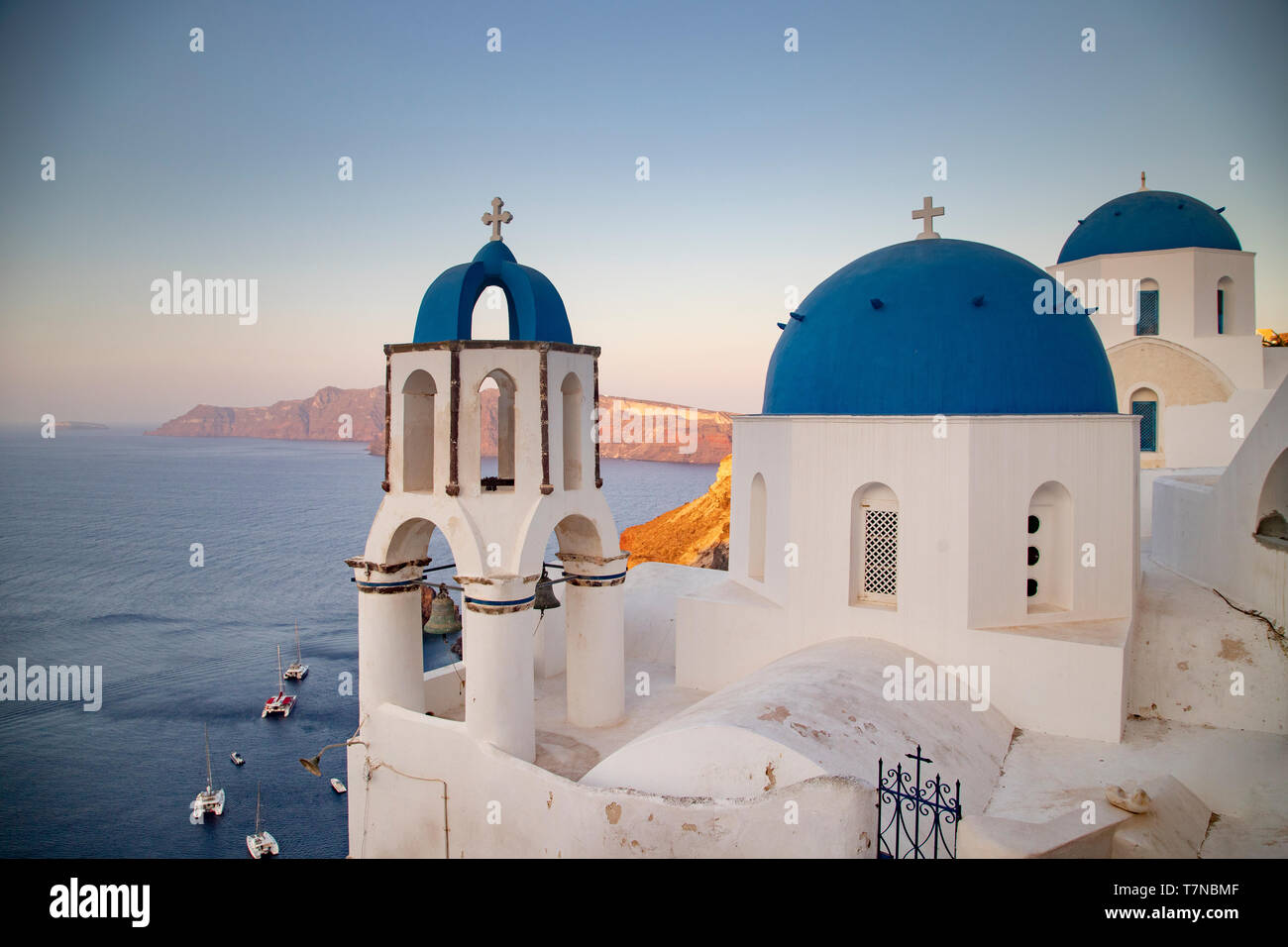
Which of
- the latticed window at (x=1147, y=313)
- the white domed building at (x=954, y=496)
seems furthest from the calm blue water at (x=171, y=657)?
the latticed window at (x=1147, y=313)

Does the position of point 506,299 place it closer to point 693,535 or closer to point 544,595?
point 544,595

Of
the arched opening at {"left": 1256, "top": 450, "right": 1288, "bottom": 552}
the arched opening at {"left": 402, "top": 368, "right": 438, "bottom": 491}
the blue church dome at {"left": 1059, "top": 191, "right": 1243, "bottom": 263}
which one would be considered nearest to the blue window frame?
Result: the blue church dome at {"left": 1059, "top": 191, "right": 1243, "bottom": 263}

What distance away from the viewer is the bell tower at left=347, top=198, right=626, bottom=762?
9289mm

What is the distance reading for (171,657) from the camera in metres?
46.4

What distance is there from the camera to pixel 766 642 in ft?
38.9

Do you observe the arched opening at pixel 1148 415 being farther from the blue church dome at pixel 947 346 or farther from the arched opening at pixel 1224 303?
the blue church dome at pixel 947 346

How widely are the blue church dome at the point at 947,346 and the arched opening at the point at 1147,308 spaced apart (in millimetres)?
11349

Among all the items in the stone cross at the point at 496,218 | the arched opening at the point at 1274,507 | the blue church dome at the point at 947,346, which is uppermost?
the stone cross at the point at 496,218

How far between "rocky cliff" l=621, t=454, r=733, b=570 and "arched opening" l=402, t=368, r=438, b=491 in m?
31.2

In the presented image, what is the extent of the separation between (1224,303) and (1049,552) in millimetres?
14533

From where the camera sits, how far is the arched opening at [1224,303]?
21.0 metres

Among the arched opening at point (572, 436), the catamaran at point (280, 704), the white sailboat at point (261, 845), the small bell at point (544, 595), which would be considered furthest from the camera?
the catamaran at point (280, 704)
